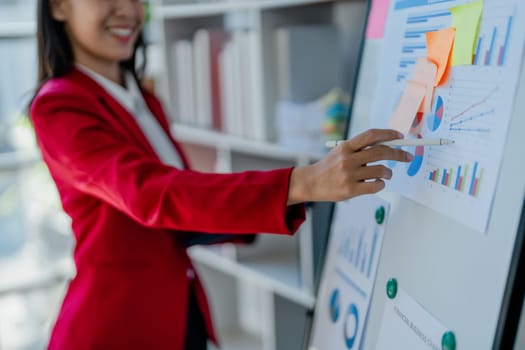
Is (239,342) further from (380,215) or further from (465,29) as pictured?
(465,29)

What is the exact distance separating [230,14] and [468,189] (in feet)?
5.93

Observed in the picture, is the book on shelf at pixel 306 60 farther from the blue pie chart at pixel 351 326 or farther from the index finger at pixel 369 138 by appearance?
the index finger at pixel 369 138

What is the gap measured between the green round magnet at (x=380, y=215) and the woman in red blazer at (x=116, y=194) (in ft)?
0.52

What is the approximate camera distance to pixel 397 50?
101 centimetres

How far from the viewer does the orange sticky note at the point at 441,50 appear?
85 cm

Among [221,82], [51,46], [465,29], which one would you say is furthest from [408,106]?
[221,82]

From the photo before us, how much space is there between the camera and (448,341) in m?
0.78

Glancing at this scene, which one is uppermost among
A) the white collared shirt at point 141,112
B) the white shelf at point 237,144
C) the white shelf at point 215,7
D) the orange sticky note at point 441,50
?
the white shelf at point 215,7

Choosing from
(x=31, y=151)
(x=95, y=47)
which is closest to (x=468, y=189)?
(x=95, y=47)

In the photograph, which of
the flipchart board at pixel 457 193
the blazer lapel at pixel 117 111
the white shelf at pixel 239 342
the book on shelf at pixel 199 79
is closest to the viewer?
the flipchart board at pixel 457 193

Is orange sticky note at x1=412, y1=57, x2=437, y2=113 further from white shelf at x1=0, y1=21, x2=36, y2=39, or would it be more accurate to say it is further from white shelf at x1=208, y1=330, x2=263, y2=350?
white shelf at x1=0, y1=21, x2=36, y2=39

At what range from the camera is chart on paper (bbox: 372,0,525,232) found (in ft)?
2.38

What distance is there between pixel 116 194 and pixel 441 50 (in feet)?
1.89

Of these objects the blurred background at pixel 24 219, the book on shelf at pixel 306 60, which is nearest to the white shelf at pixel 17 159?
the blurred background at pixel 24 219
